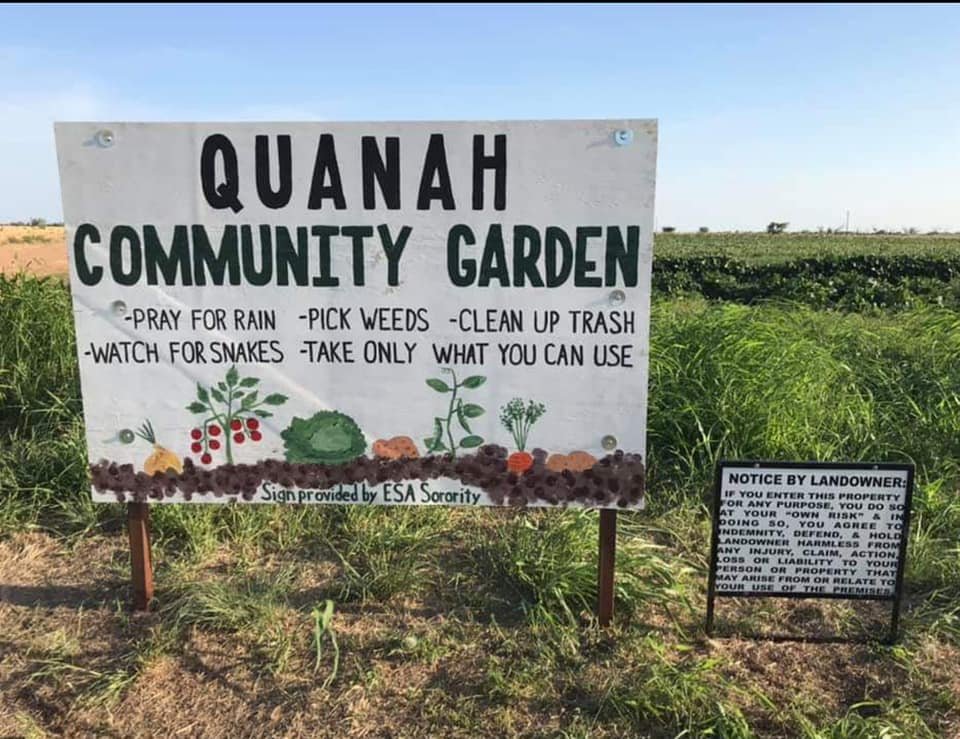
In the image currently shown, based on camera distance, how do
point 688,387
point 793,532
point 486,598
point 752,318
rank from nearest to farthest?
point 793,532 → point 486,598 → point 688,387 → point 752,318

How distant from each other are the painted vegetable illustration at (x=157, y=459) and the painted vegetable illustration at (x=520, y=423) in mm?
1246

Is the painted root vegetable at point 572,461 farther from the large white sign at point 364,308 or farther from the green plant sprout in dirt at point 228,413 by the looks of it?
the green plant sprout in dirt at point 228,413

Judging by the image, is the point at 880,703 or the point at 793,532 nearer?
the point at 880,703

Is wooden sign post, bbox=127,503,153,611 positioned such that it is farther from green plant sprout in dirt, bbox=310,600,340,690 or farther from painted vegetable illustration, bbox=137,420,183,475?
green plant sprout in dirt, bbox=310,600,340,690

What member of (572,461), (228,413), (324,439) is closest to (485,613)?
(572,461)

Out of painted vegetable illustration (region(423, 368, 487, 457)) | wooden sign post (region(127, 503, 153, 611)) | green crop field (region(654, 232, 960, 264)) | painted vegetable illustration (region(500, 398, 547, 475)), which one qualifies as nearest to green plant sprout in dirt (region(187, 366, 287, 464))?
wooden sign post (region(127, 503, 153, 611))

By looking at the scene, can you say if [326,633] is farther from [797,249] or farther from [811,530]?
[797,249]

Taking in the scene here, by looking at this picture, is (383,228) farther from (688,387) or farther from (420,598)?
(688,387)

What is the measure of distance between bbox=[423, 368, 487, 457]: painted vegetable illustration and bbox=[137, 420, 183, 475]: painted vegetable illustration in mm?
953

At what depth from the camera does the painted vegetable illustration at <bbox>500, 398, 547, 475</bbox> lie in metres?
2.67

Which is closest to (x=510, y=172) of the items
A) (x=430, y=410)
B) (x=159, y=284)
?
(x=430, y=410)

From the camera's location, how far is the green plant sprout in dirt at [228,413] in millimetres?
2742

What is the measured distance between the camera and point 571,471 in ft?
8.90

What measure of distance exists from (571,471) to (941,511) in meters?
2.11
